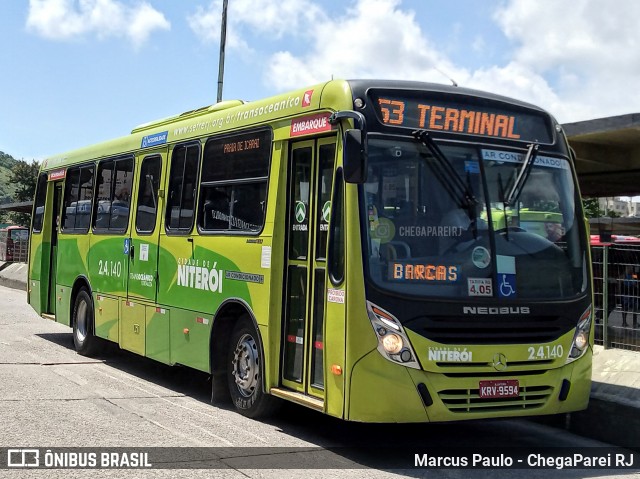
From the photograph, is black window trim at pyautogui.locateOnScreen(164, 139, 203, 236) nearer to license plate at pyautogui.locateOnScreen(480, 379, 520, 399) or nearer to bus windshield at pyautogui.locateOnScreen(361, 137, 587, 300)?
bus windshield at pyautogui.locateOnScreen(361, 137, 587, 300)

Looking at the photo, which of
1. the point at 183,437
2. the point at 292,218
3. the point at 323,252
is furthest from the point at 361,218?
the point at 183,437

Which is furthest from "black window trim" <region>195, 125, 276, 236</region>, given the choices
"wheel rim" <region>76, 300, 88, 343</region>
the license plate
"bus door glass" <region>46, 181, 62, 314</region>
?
"bus door glass" <region>46, 181, 62, 314</region>

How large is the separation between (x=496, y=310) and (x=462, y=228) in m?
0.74

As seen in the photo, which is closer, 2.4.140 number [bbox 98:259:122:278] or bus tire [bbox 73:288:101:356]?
2.4.140 number [bbox 98:259:122:278]

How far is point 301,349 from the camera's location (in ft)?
24.3

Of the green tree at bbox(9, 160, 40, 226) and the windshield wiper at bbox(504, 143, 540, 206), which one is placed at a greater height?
the green tree at bbox(9, 160, 40, 226)

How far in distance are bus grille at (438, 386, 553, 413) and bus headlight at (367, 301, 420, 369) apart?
0.41 m

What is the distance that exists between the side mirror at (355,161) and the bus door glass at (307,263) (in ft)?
2.31

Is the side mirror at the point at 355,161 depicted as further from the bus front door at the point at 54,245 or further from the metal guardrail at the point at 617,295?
the bus front door at the point at 54,245

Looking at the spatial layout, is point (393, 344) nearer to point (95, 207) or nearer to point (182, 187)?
point (182, 187)

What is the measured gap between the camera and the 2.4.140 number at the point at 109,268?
1147 centimetres

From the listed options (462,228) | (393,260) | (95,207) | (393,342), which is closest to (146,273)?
(95,207)

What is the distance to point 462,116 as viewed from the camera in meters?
7.22

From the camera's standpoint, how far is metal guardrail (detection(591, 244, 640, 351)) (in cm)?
923
